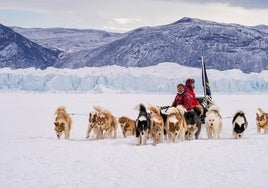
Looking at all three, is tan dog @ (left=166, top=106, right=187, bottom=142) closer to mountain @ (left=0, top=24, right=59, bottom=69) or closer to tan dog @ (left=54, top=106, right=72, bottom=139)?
tan dog @ (left=54, top=106, right=72, bottom=139)

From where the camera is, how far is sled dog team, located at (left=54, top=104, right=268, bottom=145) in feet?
28.2

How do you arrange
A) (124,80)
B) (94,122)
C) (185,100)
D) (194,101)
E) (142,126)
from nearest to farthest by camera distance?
(142,126)
(94,122)
(185,100)
(194,101)
(124,80)

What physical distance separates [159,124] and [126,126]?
1.86m

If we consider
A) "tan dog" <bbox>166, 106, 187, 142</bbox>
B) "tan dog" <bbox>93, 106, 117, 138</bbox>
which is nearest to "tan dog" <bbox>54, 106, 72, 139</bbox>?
"tan dog" <bbox>93, 106, 117, 138</bbox>

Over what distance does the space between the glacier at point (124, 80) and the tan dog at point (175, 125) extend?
4338 cm

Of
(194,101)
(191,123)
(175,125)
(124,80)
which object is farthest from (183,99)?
(124,80)

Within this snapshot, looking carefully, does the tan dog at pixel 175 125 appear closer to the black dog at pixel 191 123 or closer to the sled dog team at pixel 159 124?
the sled dog team at pixel 159 124

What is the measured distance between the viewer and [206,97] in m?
13.6

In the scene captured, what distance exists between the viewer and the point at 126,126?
10.4 metres

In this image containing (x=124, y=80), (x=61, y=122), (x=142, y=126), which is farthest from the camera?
(x=124, y=80)

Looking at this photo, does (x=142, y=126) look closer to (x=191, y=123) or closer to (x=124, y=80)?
(x=191, y=123)

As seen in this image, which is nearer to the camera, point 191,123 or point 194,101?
point 191,123

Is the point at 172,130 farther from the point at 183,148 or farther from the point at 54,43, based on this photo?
the point at 54,43

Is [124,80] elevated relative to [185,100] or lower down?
elevated
